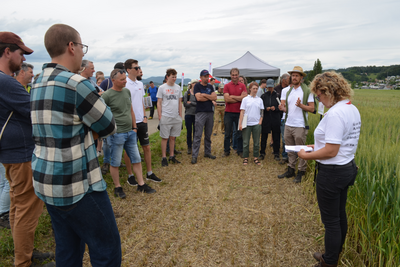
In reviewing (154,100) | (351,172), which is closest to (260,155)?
(351,172)

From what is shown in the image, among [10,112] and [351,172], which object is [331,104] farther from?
[10,112]

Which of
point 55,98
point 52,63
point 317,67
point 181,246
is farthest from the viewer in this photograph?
point 317,67

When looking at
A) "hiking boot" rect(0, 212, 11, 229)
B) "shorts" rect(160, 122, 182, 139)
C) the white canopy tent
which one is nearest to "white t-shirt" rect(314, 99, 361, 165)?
"hiking boot" rect(0, 212, 11, 229)

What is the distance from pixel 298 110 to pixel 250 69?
27.6ft

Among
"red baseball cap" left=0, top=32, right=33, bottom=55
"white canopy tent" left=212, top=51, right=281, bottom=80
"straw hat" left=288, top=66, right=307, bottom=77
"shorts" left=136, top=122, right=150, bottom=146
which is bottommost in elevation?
"shorts" left=136, top=122, right=150, bottom=146

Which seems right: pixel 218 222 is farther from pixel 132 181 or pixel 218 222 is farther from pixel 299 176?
pixel 299 176

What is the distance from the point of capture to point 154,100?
1344 centimetres

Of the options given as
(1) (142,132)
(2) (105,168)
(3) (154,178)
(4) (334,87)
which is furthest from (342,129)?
(2) (105,168)

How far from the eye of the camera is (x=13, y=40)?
2322 mm

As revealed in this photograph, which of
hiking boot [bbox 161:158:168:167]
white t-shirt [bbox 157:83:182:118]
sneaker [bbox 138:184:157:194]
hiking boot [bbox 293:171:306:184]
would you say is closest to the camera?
sneaker [bbox 138:184:157:194]

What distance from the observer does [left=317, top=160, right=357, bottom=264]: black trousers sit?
225cm

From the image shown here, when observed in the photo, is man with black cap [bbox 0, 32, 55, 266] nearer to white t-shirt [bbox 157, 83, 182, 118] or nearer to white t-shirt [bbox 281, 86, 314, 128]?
white t-shirt [bbox 157, 83, 182, 118]

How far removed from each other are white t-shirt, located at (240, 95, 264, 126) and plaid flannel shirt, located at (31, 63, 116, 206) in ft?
16.3

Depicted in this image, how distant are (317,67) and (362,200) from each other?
4158 inches
